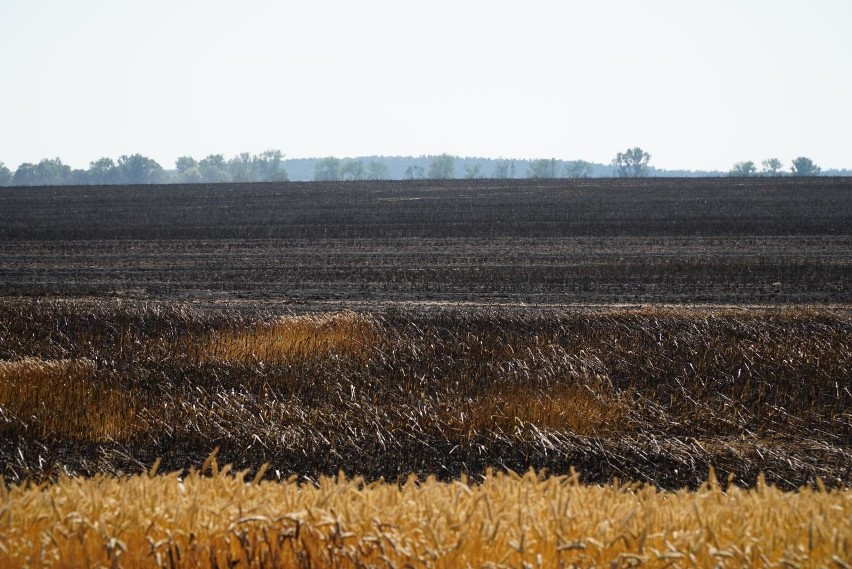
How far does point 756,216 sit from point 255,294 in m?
27.7

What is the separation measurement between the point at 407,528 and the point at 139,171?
196521 millimetres

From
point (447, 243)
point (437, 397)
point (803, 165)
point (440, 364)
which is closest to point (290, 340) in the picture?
point (440, 364)

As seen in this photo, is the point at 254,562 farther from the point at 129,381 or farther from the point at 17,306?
the point at 17,306

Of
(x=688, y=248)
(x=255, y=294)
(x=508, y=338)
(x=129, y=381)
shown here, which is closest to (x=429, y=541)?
(x=129, y=381)

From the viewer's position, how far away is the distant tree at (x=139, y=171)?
189 m

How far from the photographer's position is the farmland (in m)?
4.33

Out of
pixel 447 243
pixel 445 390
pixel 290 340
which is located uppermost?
pixel 447 243

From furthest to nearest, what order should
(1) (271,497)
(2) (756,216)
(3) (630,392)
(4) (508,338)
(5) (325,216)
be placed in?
(5) (325,216) → (2) (756,216) → (4) (508,338) → (3) (630,392) → (1) (271,497)

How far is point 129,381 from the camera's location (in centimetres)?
1212

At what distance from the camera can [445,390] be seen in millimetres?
11734

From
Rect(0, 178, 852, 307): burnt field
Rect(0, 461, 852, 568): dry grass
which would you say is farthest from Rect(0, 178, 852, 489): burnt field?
Rect(0, 461, 852, 568): dry grass

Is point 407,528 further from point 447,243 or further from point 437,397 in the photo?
point 447,243

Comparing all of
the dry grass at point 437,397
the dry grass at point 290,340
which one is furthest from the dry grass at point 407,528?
the dry grass at point 290,340

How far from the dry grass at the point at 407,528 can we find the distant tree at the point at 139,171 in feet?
630
